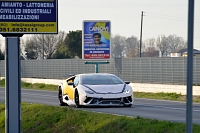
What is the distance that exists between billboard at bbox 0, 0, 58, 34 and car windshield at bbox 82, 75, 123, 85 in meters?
7.49

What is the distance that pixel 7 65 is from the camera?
12109 millimetres

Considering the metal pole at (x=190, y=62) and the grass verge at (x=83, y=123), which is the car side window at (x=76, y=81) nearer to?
the grass verge at (x=83, y=123)

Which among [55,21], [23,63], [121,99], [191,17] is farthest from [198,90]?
[23,63]

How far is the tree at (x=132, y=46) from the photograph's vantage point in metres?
103

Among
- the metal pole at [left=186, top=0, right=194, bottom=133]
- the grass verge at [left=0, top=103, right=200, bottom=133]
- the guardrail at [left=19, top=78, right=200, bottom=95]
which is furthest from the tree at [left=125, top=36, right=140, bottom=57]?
the metal pole at [left=186, top=0, right=194, bottom=133]

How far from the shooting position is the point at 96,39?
37.9 m

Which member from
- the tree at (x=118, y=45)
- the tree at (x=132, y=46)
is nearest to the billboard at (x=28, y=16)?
the tree at (x=118, y=45)

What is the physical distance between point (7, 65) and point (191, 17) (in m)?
6.41

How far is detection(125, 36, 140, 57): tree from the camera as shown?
103375mm

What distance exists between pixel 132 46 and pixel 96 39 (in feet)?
217

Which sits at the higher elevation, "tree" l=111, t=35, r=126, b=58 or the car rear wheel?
"tree" l=111, t=35, r=126, b=58

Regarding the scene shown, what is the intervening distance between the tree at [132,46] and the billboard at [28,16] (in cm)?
9090

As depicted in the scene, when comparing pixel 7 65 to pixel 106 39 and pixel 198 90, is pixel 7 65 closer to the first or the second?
pixel 198 90

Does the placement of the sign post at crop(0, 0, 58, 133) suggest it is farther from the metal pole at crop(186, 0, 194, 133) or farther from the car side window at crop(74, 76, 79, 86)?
the car side window at crop(74, 76, 79, 86)
